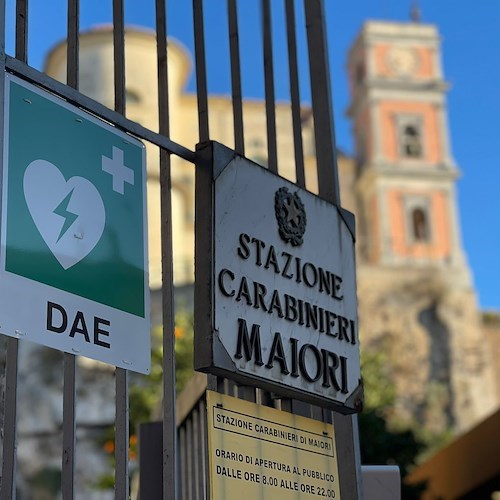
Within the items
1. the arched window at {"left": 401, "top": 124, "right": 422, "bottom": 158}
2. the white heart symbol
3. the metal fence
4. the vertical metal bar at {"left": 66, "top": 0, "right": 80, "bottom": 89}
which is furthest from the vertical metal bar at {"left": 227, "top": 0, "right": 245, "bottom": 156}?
the arched window at {"left": 401, "top": 124, "right": 422, "bottom": 158}

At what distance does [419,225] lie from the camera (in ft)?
146

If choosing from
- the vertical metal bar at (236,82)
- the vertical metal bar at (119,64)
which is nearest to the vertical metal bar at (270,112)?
the vertical metal bar at (236,82)

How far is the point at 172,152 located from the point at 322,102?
127 cm

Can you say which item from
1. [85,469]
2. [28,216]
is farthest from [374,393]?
[28,216]

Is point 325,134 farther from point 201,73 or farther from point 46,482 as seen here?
point 46,482

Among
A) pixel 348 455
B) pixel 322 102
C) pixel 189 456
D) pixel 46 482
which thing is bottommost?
pixel 348 455

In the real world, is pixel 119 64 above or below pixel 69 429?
above

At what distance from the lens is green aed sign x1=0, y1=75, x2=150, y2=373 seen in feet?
14.3

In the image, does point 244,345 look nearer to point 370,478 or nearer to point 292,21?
point 370,478

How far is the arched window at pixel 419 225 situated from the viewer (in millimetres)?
44094

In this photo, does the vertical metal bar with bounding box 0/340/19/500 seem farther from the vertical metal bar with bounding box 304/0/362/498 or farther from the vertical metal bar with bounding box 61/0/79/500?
the vertical metal bar with bounding box 304/0/362/498

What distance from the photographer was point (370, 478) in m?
5.81

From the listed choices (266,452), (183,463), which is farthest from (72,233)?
(183,463)

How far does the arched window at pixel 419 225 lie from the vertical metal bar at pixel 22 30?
39815 millimetres
